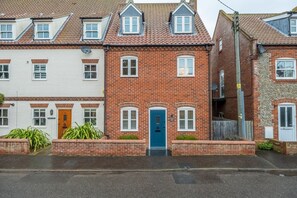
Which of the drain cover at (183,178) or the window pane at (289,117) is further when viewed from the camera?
the window pane at (289,117)

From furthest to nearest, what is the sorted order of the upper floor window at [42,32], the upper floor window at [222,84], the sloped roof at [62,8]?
the upper floor window at [222,84] → the sloped roof at [62,8] → the upper floor window at [42,32]

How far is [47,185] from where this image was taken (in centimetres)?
764

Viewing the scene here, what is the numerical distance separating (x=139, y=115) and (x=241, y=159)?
6.17m

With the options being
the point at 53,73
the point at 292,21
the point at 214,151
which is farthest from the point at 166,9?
the point at 214,151

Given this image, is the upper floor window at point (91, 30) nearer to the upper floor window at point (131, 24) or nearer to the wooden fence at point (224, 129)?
the upper floor window at point (131, 24)

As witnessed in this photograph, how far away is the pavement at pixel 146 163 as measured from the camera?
9.48m

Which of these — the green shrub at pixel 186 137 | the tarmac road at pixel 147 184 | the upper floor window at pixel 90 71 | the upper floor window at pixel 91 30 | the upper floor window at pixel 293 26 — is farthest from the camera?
the upper floor window at pixel 91 30

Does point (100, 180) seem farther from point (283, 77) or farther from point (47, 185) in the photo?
point (283, 77)

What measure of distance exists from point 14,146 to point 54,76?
5.39 meters

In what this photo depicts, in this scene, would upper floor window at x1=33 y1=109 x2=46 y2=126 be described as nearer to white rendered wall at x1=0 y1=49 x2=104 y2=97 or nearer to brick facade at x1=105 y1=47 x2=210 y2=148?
white rendered wall at x1=0 y1=49 x2=104 y2=97

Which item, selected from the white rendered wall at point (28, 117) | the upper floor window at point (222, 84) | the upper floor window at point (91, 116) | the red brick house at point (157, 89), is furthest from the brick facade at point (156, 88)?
the upper floor window at point (222, 84)

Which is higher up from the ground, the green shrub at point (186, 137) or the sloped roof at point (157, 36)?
the sloped roof at point (157, 36)

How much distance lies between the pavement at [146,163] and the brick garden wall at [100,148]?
0.41m

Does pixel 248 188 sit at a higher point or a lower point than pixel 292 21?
lower
